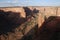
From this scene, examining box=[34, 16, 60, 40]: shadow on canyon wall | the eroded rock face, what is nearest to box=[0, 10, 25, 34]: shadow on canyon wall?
the eroded rock face

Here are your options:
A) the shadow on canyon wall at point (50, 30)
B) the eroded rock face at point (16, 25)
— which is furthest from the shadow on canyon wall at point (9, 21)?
the shadow on canyon wall at point (50, 30)

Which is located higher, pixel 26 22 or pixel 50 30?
pixel 26 22

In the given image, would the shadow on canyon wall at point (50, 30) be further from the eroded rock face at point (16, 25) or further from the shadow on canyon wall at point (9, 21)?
the shadow on canyon wall at point (9, 21)

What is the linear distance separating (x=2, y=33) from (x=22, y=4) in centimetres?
64

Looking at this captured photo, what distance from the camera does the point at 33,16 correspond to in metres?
1.93

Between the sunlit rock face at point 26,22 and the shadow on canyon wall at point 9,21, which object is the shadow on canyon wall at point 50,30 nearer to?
the sunlit rock face at point 26,22

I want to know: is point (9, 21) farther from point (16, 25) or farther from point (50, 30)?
point (50, 30)

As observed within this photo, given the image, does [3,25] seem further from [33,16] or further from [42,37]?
[42,37]

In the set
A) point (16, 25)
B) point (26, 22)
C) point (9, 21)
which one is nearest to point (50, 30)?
point (26, 22)

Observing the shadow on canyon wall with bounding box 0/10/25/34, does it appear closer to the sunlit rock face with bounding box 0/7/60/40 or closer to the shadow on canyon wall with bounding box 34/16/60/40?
the sunlit rock face with bounding box 0/7/60/40

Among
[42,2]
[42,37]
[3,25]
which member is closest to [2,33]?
[3,25]

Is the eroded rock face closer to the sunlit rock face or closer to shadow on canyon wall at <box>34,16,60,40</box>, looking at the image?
the sunlit rock face

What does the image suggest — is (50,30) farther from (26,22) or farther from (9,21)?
(9,21)

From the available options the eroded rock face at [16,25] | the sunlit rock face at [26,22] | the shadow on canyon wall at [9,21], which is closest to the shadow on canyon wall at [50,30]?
the sunlit rock face at [26,22]
